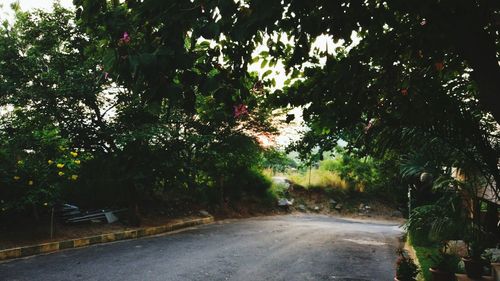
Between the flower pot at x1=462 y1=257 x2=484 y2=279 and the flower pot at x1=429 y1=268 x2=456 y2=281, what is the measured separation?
2.29 ft

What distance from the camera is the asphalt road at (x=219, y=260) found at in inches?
259

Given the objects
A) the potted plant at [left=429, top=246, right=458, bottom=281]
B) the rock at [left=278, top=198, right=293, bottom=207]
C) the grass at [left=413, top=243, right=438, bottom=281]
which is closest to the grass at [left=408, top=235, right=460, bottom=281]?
the grass at [left=413, top=243, right=438, bottom=281]

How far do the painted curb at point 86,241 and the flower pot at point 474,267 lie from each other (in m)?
8.14

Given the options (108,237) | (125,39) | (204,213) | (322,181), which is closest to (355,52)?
(125,39)

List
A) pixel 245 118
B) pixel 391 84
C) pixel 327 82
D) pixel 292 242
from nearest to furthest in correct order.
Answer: pixel 327 82 → pixel 391 84 → pixel 292 242 → pixel 245 118

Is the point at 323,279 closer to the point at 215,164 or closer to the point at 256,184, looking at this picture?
the point at 215,164

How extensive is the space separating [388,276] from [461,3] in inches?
226

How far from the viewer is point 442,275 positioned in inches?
240

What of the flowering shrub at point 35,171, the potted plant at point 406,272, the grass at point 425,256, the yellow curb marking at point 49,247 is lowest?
the grass at point 425,256

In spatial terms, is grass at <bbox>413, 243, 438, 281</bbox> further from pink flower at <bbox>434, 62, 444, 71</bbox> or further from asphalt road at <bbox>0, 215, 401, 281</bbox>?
pink flower at <bbox>434, 62, 444, 71</bbox>

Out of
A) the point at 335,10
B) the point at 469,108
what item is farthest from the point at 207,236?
the point at 335,10

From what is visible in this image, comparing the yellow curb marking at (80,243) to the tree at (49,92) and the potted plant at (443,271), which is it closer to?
the tree at (49,92)

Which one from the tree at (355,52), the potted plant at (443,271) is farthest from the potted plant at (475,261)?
the tree at (355,52)

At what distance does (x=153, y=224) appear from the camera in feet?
41.5
